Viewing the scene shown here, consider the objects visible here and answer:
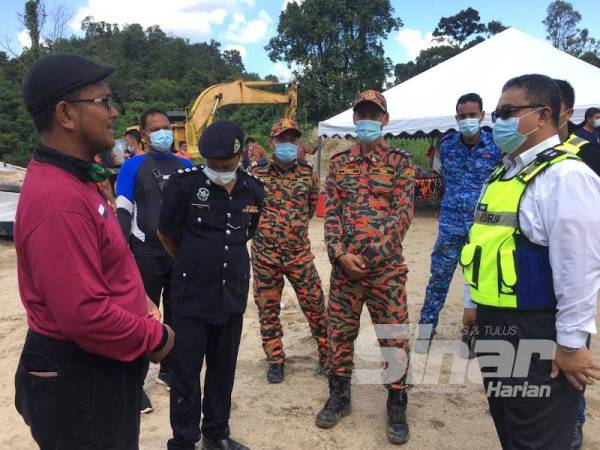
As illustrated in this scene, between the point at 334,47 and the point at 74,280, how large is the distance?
27141 millimetres

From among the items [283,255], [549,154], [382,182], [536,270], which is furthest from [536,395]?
[283,255]

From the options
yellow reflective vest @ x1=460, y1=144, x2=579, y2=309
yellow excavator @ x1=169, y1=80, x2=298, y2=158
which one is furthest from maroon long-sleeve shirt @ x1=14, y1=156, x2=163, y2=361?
yellow excavator @ x1=169, y1=80, x2=298, y2=158

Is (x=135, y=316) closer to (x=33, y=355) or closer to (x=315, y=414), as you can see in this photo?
(x=33, y=355)

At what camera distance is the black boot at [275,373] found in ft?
11.9

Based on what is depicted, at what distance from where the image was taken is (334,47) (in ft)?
86.3

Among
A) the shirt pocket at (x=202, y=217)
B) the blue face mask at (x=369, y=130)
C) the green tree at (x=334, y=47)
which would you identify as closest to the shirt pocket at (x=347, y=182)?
Result: the blue face mask at (x=369, y=130)

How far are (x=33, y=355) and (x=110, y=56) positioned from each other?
132ft

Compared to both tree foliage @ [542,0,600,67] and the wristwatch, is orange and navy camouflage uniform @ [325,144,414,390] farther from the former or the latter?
tree foliage @ [542,0,600,67]

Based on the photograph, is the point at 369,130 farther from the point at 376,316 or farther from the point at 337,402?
the point at 337,402

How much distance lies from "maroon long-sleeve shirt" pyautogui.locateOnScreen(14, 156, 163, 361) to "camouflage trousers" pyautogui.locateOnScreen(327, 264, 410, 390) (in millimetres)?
1615

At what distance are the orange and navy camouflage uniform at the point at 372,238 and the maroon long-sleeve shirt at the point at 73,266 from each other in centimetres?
158

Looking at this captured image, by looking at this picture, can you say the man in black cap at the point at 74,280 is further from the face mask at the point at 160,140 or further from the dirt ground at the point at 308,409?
the face mask at the point at 160,140

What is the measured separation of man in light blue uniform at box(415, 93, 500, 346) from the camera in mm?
3938

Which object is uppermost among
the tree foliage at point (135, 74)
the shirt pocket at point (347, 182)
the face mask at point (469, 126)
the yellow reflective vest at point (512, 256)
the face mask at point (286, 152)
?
the tree foliage at point (135, 74)
